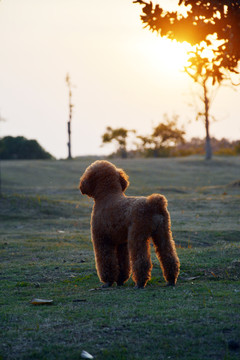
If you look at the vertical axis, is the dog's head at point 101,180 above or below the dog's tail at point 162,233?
above

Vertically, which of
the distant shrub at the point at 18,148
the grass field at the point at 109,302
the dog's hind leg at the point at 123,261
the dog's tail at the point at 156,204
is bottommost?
the grass field at the point at 109,302

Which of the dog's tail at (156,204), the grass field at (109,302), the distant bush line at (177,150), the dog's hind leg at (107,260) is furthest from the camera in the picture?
the distant bush line at (177,150)

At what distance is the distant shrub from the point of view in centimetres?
5912

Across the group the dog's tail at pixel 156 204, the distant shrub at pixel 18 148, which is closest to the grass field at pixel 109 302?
the dog's tail at pixel 156 204

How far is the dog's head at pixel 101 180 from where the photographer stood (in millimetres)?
8938

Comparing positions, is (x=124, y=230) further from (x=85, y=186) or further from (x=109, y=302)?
(x=109, y=302)

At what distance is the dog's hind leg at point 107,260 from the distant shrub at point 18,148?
51.3m

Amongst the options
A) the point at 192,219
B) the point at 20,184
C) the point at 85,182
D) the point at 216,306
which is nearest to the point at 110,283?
the point at 85,182

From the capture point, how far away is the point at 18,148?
2360 inches

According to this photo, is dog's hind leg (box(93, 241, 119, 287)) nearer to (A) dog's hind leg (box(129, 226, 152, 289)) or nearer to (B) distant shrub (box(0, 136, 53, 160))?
(A) dog's hind leg (box(129, 226, 152, 289))

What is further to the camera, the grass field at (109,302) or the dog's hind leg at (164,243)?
the dog's hind leg at (164,243)

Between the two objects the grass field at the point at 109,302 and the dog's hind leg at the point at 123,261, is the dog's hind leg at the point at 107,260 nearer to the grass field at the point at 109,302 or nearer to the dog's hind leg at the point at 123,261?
the dog's hind leg at the point at 123,261

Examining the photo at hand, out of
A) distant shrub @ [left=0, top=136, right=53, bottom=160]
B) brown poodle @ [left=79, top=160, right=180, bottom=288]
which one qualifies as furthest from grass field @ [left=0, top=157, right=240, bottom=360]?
distant shrub @ [left=0, top=136, right=53, bottom=160]

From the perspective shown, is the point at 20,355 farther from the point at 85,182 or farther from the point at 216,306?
the point at 85,182
